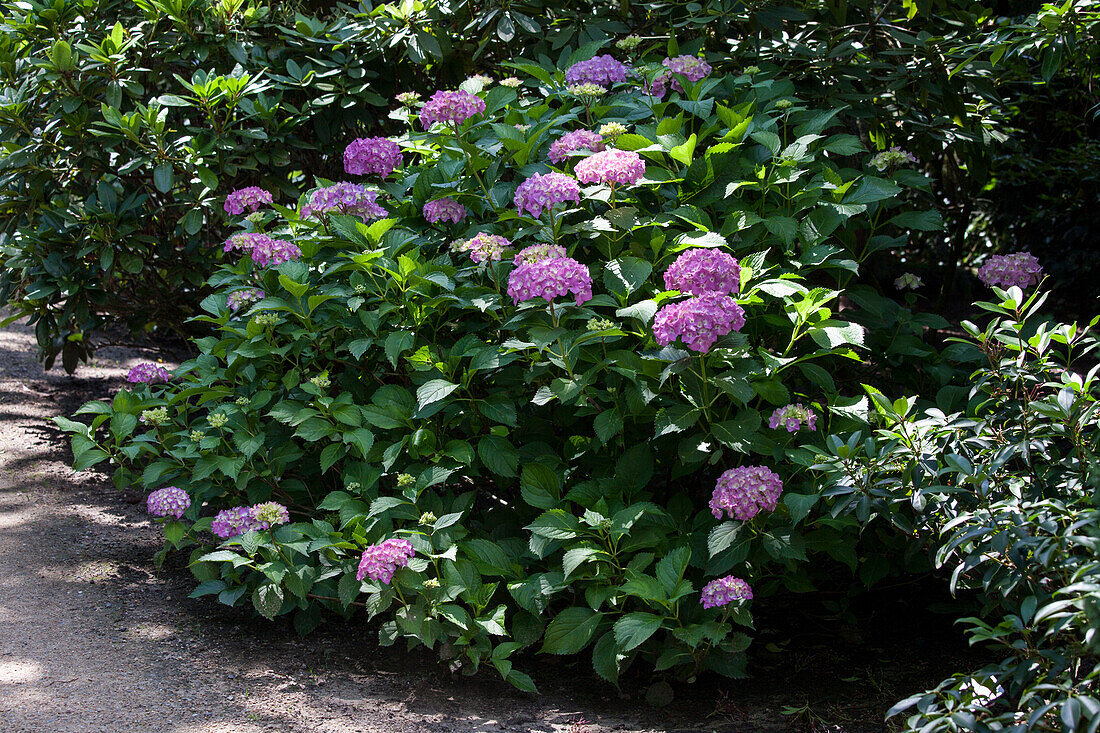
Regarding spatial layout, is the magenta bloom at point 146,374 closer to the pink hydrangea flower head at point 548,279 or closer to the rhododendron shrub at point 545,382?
the rhododendron shrub at point 545,382

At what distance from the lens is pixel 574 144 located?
270cm

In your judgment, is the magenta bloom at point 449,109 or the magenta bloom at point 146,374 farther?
the magenta bloom at point 146,374

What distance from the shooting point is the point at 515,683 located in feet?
8.00

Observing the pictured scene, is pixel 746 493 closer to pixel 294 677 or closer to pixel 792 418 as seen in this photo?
Result: pixel 792 418

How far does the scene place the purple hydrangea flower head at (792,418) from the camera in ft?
7.91

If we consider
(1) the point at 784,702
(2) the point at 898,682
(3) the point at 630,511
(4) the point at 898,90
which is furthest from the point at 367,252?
(4) the point at 898,90

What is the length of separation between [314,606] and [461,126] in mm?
1651

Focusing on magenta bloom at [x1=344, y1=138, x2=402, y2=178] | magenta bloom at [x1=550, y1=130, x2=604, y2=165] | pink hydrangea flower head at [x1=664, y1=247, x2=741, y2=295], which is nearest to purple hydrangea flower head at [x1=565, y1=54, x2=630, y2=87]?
magenta bloom at [x1=550, y1=130, x2=604, y2=165]

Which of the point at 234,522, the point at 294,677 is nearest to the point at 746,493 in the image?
the point at 294,677

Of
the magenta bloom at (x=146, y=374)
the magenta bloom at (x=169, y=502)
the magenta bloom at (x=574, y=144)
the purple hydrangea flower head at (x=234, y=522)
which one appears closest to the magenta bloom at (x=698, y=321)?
the magenta bloom at (x=574, y=144)

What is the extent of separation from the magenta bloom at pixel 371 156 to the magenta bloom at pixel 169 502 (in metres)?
1.27

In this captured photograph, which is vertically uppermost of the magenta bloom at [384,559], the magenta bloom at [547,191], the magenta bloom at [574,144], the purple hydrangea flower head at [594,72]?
the purple hydrangea flower head at [594,72]

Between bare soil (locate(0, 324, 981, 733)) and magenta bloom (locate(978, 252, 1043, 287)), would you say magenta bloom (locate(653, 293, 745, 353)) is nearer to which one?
bare soil (locate(0, 324, 981, 733))

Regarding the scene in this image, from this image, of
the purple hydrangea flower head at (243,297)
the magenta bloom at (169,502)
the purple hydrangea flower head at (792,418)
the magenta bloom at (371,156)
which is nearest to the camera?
the purple hydrangea flower head at (792,418)
